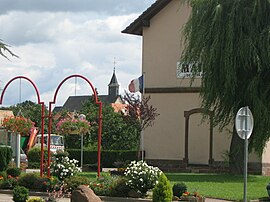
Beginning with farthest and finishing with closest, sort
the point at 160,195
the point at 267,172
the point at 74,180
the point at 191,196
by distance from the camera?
the point at 267,172
the point at 74,180
the point at 191,196
the point at 160,195

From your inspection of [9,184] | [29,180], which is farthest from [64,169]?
[9,184]

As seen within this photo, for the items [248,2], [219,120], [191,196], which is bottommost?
[191,196]

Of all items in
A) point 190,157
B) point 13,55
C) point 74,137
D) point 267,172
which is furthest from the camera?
point 74,137

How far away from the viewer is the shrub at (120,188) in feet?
73.6

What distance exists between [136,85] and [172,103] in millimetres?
2464

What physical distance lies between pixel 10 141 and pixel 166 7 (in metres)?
11.9

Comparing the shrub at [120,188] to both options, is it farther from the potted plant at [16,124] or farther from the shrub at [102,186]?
the potted plant at [16,124]

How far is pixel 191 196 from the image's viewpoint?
21234mm

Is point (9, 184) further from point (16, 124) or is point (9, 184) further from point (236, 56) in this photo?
point (236, 56)

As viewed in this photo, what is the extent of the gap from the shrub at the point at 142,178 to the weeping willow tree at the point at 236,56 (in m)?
9.15

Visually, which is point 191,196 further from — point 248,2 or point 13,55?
point 248,2

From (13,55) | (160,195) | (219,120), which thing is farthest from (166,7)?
(13,55)

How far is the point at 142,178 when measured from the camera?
2198cm

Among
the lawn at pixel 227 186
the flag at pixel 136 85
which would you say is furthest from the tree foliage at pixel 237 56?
the flag at pixel 136 85
